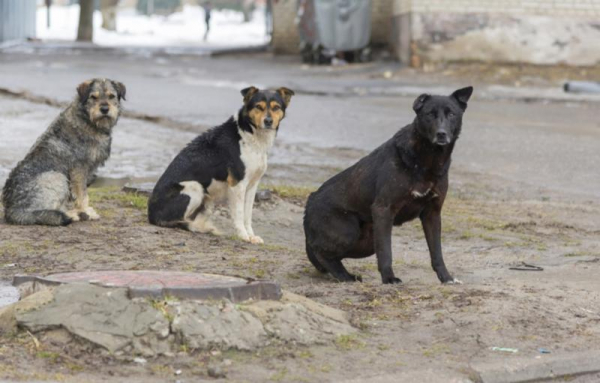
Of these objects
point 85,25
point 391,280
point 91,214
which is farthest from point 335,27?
point 391,280

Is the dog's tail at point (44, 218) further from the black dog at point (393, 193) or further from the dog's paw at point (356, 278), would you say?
the dog's paw at point (356, 278)

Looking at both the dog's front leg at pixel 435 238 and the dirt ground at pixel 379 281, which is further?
the dog's front leg at pixel 435 238

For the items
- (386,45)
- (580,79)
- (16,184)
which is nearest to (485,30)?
(580,79)

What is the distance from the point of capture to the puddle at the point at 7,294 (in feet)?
23.4

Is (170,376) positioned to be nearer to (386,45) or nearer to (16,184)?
(16,184)

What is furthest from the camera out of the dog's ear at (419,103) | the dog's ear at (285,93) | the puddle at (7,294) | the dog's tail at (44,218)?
the dog's ear at (285,93)

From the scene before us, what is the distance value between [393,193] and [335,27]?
914 inches

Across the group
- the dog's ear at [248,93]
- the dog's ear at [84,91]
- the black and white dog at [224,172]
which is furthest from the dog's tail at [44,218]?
the dog's ear at [248,93]

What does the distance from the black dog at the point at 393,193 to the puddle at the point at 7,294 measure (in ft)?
7.23

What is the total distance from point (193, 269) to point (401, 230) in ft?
A: 10.1

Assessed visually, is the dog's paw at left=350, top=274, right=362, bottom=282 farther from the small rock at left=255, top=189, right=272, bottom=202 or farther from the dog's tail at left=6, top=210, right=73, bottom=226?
the small rock at left=255, top=189, right=272, bottom=202

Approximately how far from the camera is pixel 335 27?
101 feet

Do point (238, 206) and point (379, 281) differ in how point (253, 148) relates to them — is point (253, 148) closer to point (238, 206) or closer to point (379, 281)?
point (238, 206)

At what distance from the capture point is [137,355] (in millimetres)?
5832
